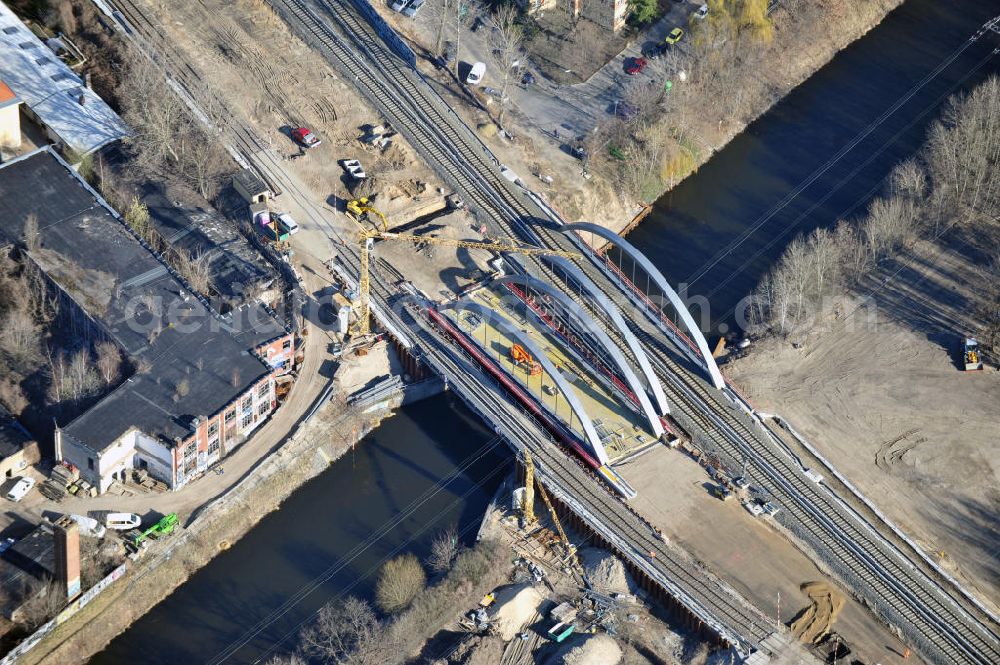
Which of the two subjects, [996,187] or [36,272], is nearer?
[36,272]

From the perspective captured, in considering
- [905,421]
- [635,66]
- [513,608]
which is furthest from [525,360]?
[635,66]

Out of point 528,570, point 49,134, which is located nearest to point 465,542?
point 528,570

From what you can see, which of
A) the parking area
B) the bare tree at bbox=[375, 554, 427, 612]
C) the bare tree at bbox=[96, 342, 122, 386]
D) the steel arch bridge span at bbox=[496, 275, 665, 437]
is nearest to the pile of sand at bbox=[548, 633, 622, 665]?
the bare tree at bbox=[375, 554, 427, 612]

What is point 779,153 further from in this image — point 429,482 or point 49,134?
point 49,134

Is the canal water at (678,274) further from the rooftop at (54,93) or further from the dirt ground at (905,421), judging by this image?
the rooftop at (54,93)

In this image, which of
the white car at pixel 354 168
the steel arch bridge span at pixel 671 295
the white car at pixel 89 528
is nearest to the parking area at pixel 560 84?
the white car at pixel 354 168

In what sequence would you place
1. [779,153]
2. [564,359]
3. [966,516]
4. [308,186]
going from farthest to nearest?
[779,153]
[308,186]
[564,359]
[966,516]

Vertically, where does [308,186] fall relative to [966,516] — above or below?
above

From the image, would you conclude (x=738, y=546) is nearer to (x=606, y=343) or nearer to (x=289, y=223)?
(x=606, y=343)

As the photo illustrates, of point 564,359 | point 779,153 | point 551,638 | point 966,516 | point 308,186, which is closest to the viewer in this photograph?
point 551,638
